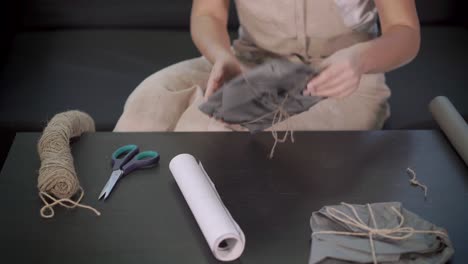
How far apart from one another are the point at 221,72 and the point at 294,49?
0.33 m

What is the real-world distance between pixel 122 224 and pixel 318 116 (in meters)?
0.50

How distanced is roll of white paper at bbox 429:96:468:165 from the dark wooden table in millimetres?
18

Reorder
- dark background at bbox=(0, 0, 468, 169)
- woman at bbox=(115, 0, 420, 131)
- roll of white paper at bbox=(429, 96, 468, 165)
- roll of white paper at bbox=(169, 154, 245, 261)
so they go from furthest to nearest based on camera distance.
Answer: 1. dark background at bbox=(0, 0, 468, 169)
2. woman at bbox=(115, 0, 420, 131)
3. roll of white paper at bbox=(429, 96, 468, 165)
4. roll of white paper at bbox=(169, 154, 245, 261)

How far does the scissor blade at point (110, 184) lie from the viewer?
882mm

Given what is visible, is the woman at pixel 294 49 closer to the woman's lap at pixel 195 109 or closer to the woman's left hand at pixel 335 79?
the woman's lap at pixel 195 109

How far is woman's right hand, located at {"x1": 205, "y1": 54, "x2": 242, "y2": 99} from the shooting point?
3.27 ft

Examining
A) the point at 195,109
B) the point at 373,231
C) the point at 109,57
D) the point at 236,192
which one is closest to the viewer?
the point at 373,231

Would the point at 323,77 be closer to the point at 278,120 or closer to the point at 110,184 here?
the point at 278,120

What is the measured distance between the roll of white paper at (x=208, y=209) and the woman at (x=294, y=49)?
22 centimetres

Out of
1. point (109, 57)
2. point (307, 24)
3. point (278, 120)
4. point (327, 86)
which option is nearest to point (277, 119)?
point (278, 120)

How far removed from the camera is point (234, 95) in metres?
0.92

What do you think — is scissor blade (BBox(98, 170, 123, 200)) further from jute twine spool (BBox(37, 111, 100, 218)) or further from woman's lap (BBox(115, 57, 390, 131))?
woman's lap (BBox(115, 57, 390, 131))

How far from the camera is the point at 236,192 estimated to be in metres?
0.90

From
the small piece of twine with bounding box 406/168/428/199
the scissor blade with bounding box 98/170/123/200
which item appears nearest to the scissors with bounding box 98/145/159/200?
the scissor blade with bounding box 98/170/123/200
